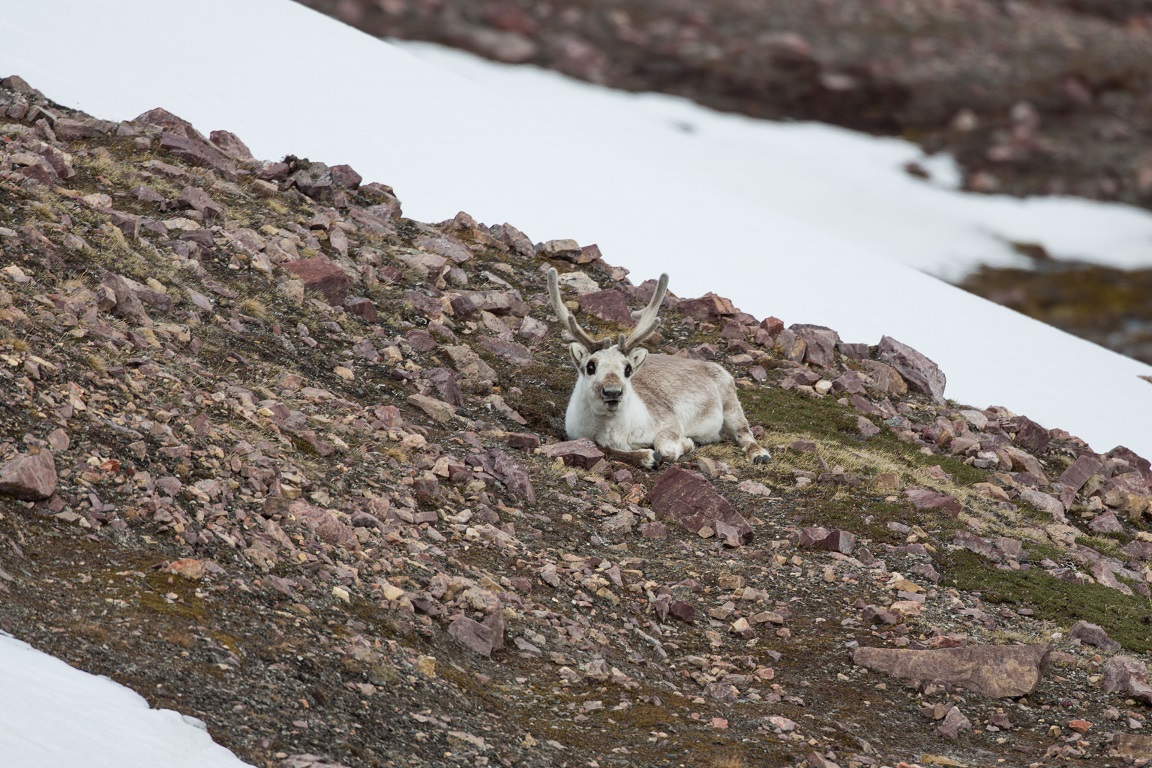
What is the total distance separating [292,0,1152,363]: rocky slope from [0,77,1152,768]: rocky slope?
165 ft

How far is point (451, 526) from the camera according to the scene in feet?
38.5

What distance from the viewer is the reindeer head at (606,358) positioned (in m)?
15.2

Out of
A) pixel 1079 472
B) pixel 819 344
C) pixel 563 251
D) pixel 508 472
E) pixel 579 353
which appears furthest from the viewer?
pixel 563 251

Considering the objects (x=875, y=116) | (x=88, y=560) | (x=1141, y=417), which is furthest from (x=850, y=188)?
(x=88, y=560)

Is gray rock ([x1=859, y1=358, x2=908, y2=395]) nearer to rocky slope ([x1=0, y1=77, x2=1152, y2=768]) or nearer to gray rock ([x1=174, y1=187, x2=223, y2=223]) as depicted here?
rocky slope ([x1=0, y1=77, x2=1152, y2=768])

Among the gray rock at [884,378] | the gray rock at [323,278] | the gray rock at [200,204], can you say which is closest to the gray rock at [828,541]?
the gray rock at [323,278]

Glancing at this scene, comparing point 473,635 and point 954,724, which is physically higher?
point 954,724

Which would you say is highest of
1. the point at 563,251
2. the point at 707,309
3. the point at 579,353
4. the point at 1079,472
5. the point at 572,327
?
the point at 563,251

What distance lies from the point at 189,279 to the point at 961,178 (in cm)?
5878

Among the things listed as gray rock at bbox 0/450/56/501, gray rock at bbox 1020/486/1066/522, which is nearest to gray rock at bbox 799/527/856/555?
gray rock at bbox 1020/486/1066/522

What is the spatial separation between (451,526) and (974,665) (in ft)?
15.0

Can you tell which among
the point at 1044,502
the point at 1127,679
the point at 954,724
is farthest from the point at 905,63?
the point at 954,724

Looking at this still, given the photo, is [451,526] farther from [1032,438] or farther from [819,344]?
[1032,438]

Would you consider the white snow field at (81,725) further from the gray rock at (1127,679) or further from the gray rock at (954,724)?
the gray rock at (1127,679)
